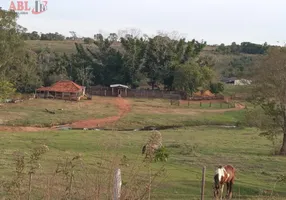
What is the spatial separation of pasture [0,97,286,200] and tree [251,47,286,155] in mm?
2006

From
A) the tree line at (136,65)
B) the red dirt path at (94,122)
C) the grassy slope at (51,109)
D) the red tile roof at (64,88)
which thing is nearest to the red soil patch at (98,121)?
the red dirt path at (94,122)

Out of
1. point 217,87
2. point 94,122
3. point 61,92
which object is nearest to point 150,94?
point 217,87

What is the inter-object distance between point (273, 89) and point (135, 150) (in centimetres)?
915

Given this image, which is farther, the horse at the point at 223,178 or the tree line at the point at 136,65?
the tree line at the point at 136,65

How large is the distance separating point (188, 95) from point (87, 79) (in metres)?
17.8

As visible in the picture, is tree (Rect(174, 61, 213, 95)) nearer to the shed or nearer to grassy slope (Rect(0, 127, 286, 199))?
the shed

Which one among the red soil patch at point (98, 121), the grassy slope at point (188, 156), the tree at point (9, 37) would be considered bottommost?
the red soil patch at point (98, 121)

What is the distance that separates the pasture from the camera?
7.57m

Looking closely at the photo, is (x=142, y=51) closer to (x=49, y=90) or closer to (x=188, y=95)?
(x=188, y=95)

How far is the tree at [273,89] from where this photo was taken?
2573cm

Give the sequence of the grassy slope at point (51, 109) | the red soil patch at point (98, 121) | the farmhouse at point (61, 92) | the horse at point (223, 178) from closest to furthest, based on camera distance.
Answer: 1. the horse at point (223, 178)
2. the grassy slope at point (51, 109)
3. the red soil patch at point (98, 121)
4. the farmhouse at point (61, 92)

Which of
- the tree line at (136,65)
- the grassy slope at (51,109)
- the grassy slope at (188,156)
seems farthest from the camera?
the tree line at (136,65)

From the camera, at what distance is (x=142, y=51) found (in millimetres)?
76500

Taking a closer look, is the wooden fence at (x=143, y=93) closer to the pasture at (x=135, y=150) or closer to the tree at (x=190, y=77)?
the tree at (x=190, y=77)
